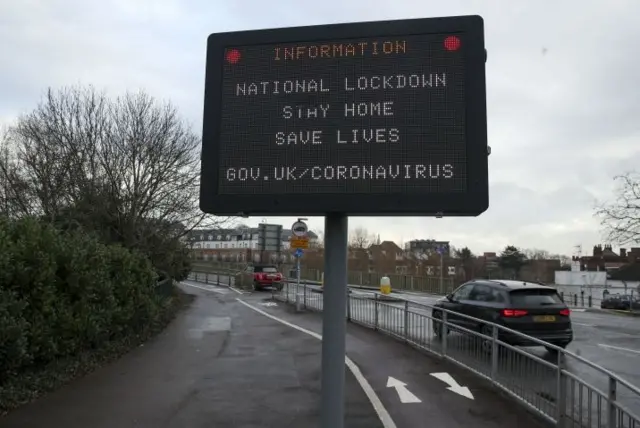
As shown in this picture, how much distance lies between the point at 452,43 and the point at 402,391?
541 cm

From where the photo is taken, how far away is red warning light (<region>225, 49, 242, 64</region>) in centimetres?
421

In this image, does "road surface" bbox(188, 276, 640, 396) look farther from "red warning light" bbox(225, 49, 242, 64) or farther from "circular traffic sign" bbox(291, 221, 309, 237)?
"red warning light" bbox(225, 49, 242, 64)

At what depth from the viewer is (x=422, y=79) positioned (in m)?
3.92

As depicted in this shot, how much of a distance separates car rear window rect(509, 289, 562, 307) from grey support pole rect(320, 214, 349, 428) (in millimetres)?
8486

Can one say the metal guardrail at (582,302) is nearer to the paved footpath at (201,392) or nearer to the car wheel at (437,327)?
the car wheel at (437,327)

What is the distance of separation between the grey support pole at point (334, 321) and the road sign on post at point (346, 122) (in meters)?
0.02

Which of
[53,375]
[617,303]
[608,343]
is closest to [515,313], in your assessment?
[608,343]

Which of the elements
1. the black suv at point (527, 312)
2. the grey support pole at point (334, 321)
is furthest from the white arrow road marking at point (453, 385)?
the grey support pole at point (334, 321)

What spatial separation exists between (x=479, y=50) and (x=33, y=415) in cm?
630

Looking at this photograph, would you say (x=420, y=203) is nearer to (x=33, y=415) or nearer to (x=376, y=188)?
(x=376, y=188)

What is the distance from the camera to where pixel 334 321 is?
14.1ft

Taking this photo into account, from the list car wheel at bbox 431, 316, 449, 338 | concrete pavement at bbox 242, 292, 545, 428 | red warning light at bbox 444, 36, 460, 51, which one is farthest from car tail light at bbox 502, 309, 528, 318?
red warning light at bbox 444, 36, 460, 51

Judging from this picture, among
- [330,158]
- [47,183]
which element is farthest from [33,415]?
[47,183]

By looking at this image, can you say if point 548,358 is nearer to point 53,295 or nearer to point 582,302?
point 53,295
